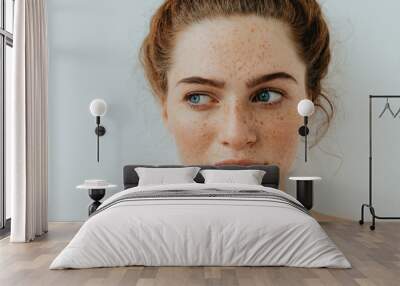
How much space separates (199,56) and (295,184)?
6.65 feet

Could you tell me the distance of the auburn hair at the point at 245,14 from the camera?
7.31 meters

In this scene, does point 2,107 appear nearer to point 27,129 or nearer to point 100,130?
point 27,129

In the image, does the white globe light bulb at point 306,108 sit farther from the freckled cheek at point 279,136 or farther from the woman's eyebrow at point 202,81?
the woman's eyebrow at point 202,81

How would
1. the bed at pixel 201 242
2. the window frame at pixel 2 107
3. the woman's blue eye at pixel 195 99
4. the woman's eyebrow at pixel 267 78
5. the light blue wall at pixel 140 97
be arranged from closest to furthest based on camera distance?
the bed at pixel 201 242, the window frame at pixel 2 107, the woman's eyebrow at pixel 267 78, the woman's blue eye at pixel 195 99, the light blue wall at pixel 140 97

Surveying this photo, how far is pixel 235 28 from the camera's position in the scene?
729cm

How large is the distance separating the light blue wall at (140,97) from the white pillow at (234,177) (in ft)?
2.82

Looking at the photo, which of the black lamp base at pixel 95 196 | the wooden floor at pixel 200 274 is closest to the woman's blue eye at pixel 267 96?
the black lamp base at pixel 95 196

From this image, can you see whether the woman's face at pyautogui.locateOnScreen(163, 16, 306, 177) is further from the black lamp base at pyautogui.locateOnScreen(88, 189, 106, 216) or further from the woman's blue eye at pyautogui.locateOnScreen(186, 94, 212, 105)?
the black lamp base at pyautogui.locateOnScreen(88, 189, 106, 216)

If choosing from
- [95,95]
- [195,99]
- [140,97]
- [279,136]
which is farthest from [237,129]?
[95,95]

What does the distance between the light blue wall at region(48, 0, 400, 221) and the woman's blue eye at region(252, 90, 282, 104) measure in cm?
73

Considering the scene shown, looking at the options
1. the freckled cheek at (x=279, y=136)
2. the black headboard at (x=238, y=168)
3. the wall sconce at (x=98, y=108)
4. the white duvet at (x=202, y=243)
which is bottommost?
the white duvet at (x=202, y=243)

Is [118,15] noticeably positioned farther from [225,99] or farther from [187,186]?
[187,186]

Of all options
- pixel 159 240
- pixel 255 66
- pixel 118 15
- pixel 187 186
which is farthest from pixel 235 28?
pixel 159 240

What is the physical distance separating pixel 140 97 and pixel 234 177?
1700mm
